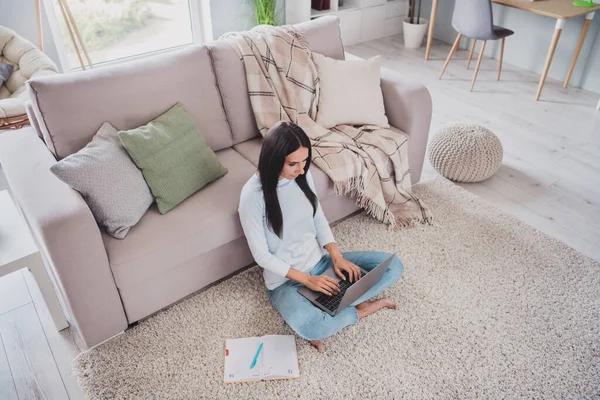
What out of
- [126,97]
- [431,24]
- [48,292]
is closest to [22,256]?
[48,292]

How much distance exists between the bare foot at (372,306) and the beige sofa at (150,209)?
53 cm

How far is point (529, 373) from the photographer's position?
1.74 metres

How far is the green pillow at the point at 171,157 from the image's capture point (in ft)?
6.04

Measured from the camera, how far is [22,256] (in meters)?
1.70

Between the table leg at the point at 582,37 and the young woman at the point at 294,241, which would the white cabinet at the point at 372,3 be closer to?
the table leg at the point at 582,37

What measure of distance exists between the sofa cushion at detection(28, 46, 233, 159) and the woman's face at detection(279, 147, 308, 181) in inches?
26.4

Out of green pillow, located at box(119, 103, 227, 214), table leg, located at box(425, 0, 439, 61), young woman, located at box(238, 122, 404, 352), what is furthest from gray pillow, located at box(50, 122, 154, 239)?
table leg, located at box(425, 0, 439, 61)

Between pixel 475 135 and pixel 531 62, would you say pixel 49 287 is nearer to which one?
pixel 475 135

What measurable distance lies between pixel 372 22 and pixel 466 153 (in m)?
2.65

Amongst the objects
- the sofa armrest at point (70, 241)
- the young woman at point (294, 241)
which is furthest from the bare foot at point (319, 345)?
the sofa armrest at point (70, 241)

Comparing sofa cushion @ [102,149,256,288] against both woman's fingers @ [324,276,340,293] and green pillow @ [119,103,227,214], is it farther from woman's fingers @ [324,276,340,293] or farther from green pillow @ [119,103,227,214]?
woman's fingers @ [324,276,340,293]

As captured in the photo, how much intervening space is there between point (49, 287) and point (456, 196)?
201 centimetres

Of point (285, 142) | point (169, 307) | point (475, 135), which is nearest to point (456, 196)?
point (475, 135)

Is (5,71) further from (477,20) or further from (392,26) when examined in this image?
(392,26)
